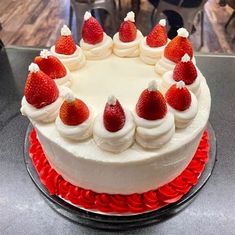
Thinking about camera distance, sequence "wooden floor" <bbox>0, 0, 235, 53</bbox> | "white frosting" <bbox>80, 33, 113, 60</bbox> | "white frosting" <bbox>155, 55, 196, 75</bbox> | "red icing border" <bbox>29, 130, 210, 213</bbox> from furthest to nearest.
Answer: "wooden floor" <bbox>0, 0, 235, 53</bbox>, "white frosting" <bbox>80, 33, 113, 60</bbox>, "white frosting" <bbox>155, 55, 196, 75</bbox>, "red icing border" <bbox>29, 130, 210, 213</bbox>

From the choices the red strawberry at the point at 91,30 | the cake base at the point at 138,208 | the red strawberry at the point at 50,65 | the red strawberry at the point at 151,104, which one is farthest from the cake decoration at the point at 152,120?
the red strawberry at the point at 91,30

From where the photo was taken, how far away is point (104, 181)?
119 cm

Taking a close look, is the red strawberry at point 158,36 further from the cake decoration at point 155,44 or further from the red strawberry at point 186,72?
the red strawberry at point 186,72

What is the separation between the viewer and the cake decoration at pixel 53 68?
124 centimetres

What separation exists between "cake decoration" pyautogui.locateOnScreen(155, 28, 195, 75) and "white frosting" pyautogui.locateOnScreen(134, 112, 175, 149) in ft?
1.01

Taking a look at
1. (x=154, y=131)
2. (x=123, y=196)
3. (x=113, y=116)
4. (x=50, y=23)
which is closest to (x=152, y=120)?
(x=154, y=131)

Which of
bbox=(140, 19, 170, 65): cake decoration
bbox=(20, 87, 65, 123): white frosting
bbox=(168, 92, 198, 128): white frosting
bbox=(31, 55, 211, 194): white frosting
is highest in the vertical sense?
bbox=(140, 19, 170, 65): cake decoration

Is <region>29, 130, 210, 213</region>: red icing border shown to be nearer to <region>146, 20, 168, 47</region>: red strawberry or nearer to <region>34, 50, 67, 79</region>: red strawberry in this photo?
<region>34, 50, 67, 79</region>: red strawberry

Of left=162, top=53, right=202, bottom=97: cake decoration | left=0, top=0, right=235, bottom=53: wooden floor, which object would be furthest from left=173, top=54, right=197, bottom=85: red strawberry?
left=0, top=0, right=235, bottom=53: wooden floor

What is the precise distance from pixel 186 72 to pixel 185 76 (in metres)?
0.02

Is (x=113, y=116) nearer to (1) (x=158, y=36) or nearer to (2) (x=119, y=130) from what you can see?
(2) (x=119, y=130)

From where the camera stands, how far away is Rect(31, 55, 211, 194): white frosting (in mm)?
1119

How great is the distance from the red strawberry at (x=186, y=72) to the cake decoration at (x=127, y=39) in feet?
1.07

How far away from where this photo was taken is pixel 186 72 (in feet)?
3.94
